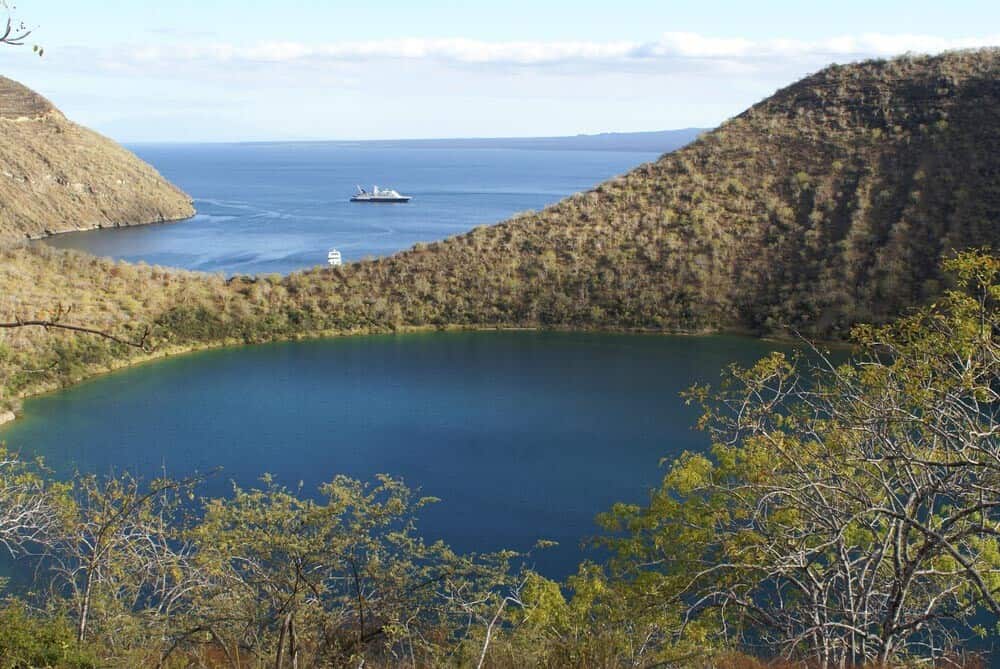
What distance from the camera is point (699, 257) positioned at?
39.8m

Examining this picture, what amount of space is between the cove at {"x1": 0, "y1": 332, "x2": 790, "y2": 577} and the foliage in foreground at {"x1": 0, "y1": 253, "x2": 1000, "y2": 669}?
18.2 ft

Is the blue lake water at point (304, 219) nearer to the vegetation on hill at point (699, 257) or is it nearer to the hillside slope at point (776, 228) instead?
the vegetation on hill at point (699, 257)

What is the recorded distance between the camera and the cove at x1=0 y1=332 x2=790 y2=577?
19363 millimetres

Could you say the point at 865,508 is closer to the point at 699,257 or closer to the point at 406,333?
the point at 406,333

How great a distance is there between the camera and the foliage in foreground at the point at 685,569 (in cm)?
796

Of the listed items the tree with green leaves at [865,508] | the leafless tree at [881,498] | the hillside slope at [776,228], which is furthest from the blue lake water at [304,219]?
the leafless tree at [881,498]

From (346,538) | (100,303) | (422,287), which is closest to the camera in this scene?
(346,538)

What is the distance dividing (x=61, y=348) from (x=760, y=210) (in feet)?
102

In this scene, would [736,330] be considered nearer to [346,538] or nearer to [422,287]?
[422,287]

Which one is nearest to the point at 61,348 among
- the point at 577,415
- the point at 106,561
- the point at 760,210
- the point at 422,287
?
the point at 422,287

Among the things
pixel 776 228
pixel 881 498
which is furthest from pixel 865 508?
pixel 776 228

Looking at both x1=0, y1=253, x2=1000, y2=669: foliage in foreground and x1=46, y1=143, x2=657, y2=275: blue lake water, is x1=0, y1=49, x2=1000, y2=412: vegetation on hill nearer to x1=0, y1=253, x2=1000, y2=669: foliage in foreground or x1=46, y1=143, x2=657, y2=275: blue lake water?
x1=46, y1=143, x2=657, y2=275: blue lake water

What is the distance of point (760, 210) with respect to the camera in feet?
139

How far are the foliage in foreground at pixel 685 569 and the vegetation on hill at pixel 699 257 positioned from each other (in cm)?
2208
